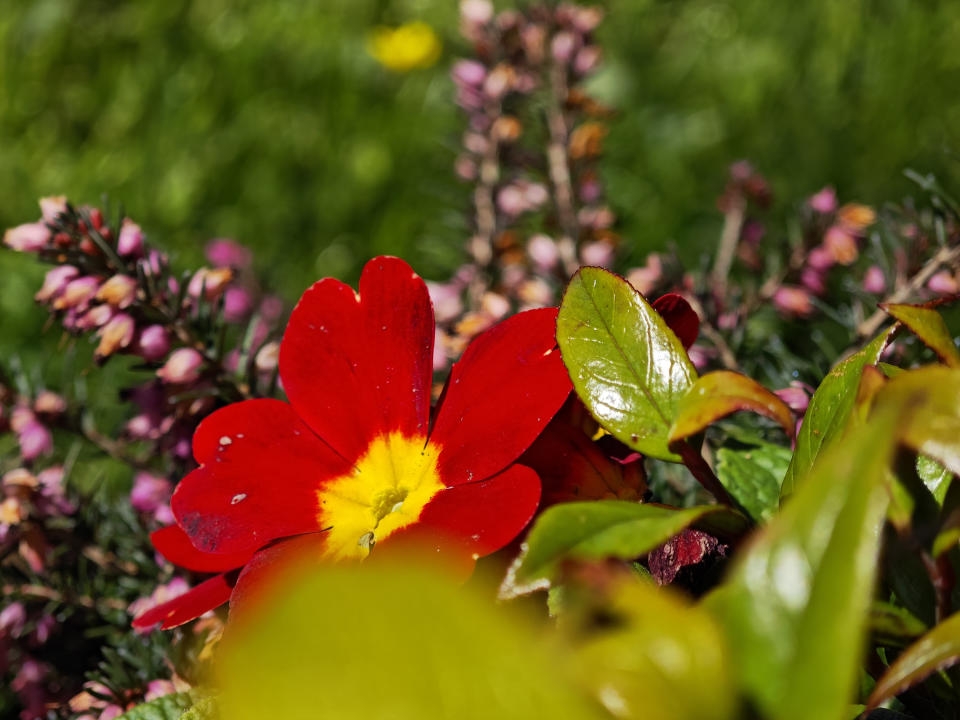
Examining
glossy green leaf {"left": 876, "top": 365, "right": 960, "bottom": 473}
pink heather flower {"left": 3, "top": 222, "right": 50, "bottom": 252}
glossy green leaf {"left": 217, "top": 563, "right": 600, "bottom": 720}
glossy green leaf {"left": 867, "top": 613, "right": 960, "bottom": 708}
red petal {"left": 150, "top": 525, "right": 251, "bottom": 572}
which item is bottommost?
red petal {"left": 150, "top": 525, "right": 251, "bottom": 572}

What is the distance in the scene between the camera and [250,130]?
6.81 ft

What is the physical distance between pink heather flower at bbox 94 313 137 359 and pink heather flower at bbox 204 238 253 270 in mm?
904

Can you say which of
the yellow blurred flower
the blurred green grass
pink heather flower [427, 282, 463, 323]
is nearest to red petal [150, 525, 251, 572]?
pink heather flower [427, 282, 463, 323]

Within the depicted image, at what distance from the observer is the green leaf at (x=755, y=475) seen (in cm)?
54

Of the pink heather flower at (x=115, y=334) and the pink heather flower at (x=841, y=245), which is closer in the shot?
the pink heather flower at (x=115, y=334)

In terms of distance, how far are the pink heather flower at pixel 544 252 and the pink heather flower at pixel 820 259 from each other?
0.23 metres

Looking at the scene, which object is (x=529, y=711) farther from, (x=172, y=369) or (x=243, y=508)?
(x=172, y=369)

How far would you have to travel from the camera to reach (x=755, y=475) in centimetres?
57

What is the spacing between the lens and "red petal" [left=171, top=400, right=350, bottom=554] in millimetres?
493

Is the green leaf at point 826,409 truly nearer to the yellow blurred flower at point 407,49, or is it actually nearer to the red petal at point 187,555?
the red petal at point 187,555

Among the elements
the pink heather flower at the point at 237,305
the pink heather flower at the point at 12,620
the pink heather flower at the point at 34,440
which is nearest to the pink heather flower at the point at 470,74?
the pink heather flower at the point at 237,305

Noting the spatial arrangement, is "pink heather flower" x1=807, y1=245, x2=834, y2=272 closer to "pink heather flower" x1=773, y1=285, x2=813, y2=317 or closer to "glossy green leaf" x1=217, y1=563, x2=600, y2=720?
"pink heather flower" x1=773, y1=285, x2=813, y2=317

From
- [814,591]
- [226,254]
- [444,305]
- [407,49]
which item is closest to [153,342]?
[444,305]

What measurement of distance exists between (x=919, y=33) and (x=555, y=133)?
4.59ft
